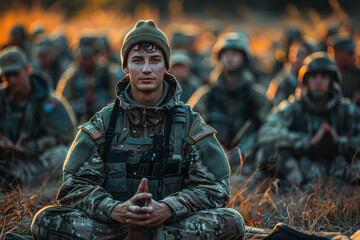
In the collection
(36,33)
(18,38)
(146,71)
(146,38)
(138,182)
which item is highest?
(36,33)

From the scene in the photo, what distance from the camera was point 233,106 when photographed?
8.78m

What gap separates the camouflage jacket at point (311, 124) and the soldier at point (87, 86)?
408cm

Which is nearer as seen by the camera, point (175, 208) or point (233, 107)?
point (175, 208)

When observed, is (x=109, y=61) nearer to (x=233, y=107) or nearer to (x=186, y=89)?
(x=186, y=89)

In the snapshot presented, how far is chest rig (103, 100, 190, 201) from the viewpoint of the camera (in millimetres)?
4133

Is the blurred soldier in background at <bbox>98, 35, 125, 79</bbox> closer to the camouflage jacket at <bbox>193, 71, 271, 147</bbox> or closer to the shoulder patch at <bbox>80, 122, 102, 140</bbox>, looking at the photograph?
the camouflage jacket at <bbox>193, 71, 271, 147</bbox>

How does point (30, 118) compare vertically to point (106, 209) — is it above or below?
above

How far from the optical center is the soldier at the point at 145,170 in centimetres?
387

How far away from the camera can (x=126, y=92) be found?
14.4ft

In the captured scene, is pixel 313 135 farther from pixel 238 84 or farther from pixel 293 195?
pixel 238 84

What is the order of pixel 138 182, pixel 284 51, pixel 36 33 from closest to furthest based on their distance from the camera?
pixel 138 182
pixel 284 51
pixel 36 33

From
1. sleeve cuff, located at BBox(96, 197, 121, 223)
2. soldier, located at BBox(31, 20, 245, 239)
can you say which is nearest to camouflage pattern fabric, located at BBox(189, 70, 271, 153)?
soldier, located at BBox(31, 20, 245, 239)

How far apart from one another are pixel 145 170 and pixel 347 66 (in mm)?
6508

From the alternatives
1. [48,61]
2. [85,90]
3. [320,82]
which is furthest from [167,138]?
[48,61]
